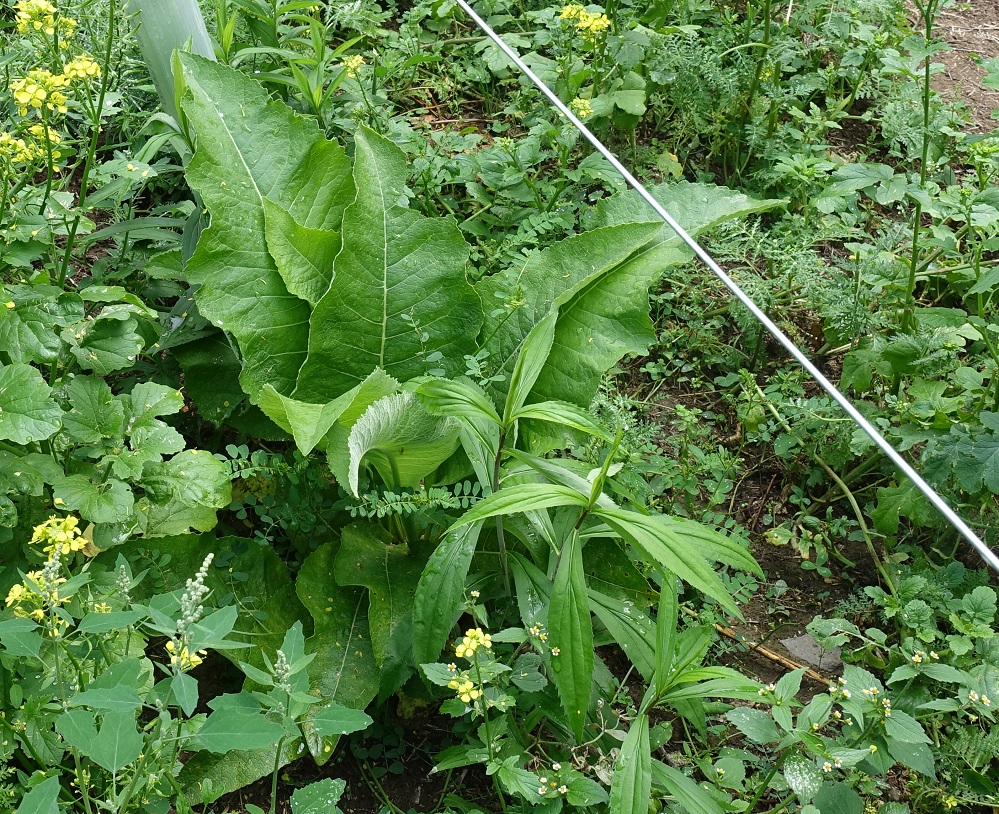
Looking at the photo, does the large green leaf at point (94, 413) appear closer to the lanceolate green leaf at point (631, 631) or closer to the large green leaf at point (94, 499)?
the large green leaf at point (94, 499)

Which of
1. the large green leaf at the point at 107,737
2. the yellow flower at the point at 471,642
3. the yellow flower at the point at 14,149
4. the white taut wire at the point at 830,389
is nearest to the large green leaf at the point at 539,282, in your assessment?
the white taut wire at the point at 830,389

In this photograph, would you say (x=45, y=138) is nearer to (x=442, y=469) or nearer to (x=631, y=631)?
(x=442, y=469)

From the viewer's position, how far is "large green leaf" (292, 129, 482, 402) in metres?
2.25

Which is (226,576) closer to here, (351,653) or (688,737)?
(351,653)

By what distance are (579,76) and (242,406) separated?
1600 mm

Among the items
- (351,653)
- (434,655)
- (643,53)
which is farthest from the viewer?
(643,53)

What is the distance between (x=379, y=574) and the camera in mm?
2160

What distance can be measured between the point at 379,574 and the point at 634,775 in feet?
2.40

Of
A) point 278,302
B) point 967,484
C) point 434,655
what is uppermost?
point 278,302

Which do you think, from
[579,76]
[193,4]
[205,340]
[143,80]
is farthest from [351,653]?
[143,80]

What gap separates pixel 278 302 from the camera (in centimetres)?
231

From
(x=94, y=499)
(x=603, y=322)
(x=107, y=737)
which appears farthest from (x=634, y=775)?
(x=94, y=499)

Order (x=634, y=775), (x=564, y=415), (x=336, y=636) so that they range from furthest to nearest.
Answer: (x=336, y=636) < (x=564, y=415) < (x=634, y=775)

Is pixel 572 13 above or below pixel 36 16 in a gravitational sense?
below
